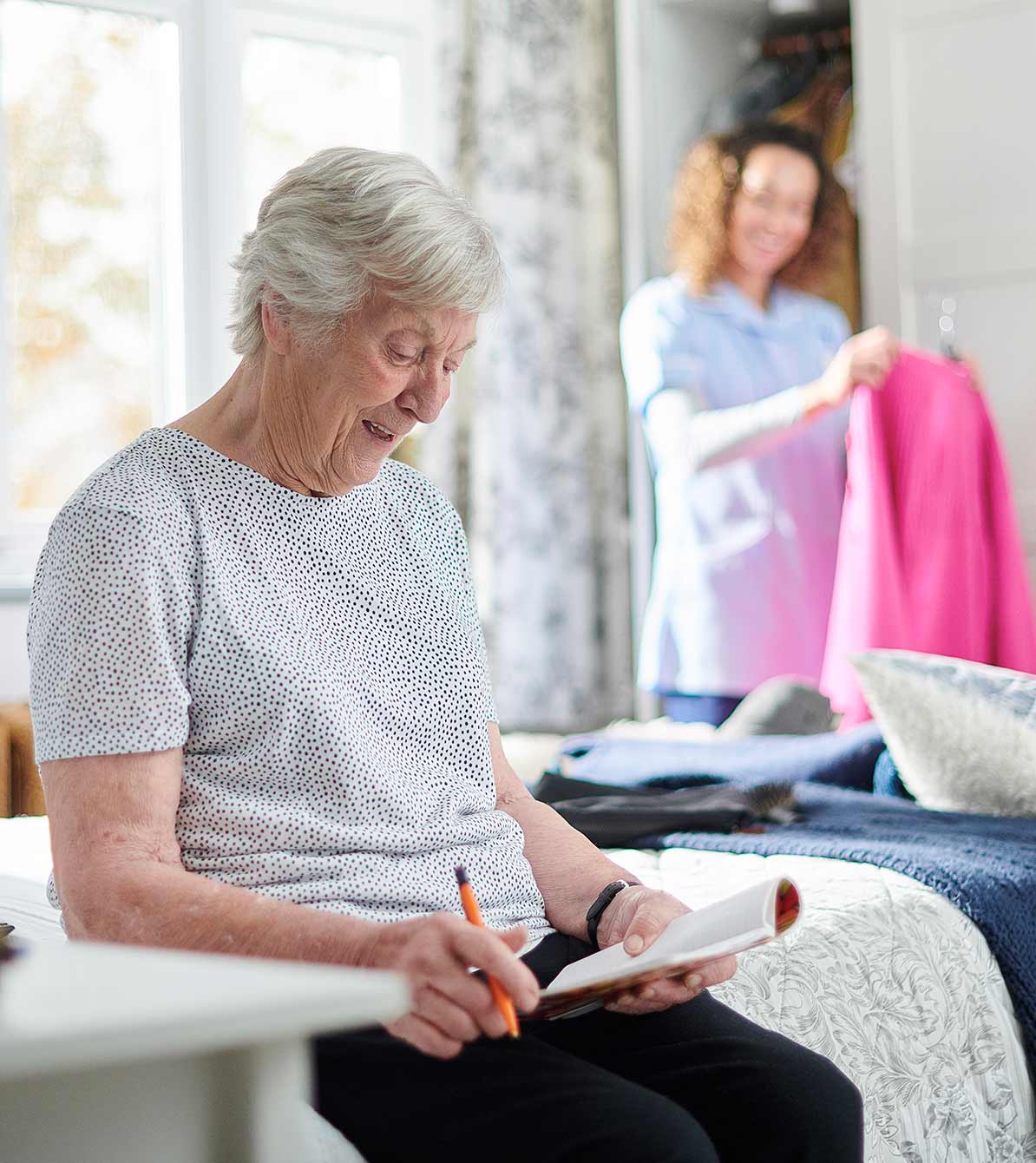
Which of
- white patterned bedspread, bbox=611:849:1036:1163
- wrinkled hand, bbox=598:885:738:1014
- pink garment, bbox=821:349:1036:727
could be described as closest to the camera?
wrinkled hand, bbox=598:885:738:1014

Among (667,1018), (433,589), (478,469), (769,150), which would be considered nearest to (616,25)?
(769,150)

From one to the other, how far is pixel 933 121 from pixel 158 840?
2959 millimetres

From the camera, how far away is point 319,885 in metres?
1.15

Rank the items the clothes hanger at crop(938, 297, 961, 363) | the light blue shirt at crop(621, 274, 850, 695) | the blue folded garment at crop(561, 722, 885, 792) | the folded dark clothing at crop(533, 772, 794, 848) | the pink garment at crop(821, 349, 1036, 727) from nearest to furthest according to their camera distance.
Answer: the folded dark clothing at crop(533, 772, 794, 848), the blue folded garment at crop(561, 722, 885, 792), the pink garment at crop(821, 349, 1036, 727), the light blue shirt at crop(621, 274, 850, 695), the clothes hanger at crop(938, 297, 961, 363)

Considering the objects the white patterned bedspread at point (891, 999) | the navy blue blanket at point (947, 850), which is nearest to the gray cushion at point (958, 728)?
the navy blue blanket at point (947, 850)

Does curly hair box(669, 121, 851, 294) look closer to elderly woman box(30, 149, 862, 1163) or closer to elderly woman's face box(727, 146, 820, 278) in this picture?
elderly woman's face box(727, 146, 820, 278)

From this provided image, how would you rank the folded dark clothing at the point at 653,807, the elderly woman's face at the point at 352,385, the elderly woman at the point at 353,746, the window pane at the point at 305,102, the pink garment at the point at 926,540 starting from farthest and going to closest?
1. the window pane at the point at 305,102
2. the pink garment at the point at 926,540
3. the folded dark clothing at the point at 653,807
4. the elderly woman's face at the point at 352,385
5. the elderly woman at the point at 353,746

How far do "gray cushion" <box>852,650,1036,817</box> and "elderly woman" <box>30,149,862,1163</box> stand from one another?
93 cm

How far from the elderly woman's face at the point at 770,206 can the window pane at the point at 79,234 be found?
1.28 metres

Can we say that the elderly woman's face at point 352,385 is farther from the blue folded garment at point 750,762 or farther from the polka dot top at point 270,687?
the blue folded garment at point 750,762

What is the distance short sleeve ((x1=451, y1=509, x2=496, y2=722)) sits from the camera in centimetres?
138

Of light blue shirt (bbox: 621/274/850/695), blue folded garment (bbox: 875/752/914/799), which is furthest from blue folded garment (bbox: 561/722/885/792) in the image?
light blue shirt (bbox: 621/274/850/695)

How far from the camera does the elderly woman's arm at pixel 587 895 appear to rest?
3.88ft

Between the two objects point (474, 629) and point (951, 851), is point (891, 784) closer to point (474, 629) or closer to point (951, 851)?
point (951, 851)
